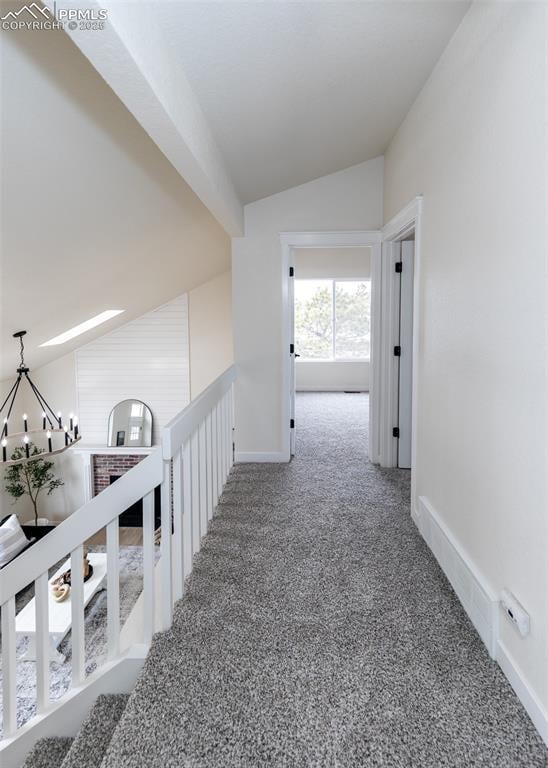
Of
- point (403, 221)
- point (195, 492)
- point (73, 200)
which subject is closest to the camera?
point (195, 492)

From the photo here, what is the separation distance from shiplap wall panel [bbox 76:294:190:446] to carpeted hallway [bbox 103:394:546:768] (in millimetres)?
5257

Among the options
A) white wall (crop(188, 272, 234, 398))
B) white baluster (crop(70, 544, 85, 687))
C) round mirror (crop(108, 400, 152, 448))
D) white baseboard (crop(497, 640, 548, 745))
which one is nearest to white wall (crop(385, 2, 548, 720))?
white baseboard (crop(497, 640, 548, 745))

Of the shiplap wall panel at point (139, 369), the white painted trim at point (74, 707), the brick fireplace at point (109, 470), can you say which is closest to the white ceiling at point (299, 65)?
the white painted trim at point (74, 707)

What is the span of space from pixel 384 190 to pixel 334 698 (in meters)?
3.46

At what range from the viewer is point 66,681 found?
3.85 meters

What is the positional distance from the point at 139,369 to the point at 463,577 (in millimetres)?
6607

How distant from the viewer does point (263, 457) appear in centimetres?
409

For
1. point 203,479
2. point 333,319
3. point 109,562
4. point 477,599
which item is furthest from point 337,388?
point 109,562

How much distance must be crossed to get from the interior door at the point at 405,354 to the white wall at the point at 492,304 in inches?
43.9

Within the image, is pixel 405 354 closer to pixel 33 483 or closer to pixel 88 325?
pixel 88 325

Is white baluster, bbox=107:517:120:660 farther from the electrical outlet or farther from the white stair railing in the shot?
the electrical outlet

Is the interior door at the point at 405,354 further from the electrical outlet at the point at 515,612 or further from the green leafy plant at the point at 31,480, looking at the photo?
the green leafy plant at the point at 31,480

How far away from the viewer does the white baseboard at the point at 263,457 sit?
13.4ft

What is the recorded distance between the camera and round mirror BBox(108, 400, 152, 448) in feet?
25.5
